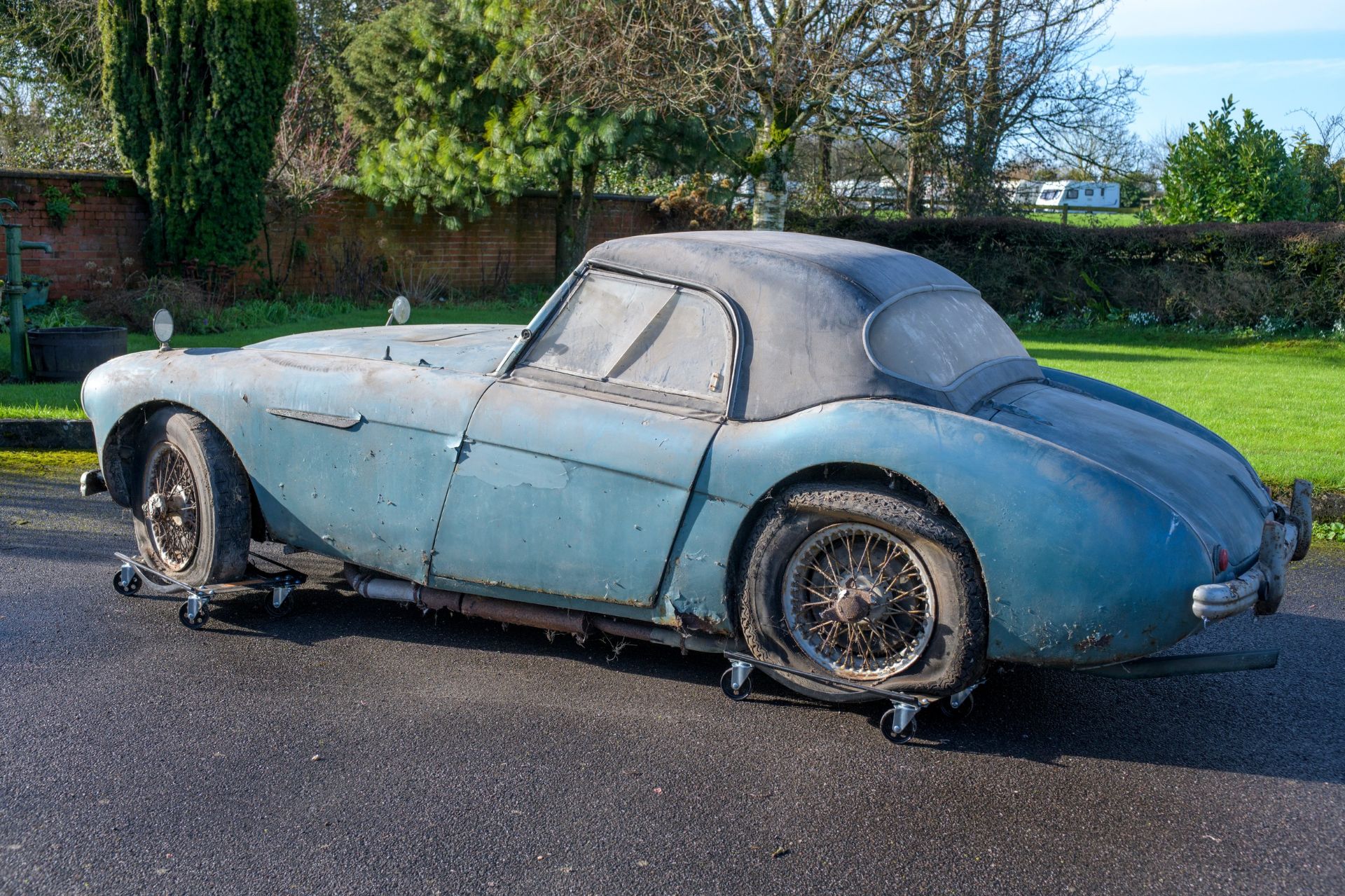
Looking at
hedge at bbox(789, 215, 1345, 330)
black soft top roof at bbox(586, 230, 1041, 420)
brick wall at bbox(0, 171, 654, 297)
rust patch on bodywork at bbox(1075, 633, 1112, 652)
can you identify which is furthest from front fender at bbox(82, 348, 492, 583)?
hedge at bbox(789, 215, 1345, 330)

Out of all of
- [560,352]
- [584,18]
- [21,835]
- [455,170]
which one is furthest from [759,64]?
[21,835]

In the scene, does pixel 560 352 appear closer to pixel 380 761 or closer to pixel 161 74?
pixel 380 761

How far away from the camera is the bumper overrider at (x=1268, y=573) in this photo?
334 cm

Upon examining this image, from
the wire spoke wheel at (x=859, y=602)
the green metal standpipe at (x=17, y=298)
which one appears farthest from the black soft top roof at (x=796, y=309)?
the green metal standpipe at (x=17, y=298)

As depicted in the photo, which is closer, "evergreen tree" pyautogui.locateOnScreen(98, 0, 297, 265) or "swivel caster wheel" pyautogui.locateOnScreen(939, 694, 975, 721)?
"swivel caster wheel" pyautogui.locateOnScreen(939, 694, 975, 721)

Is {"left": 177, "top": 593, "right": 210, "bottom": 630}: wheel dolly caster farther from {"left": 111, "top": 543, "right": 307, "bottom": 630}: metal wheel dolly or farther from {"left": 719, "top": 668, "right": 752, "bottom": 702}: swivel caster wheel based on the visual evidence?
{"left": 719, "top": 668, "right": 752, "bottom": 702}: swivel caster wheel

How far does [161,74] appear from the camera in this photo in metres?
14.2

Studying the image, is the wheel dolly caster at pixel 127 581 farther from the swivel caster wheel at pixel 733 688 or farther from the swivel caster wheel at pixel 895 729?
the swivel caster wheel at pixel 895 729

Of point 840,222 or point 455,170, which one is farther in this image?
point 840,222

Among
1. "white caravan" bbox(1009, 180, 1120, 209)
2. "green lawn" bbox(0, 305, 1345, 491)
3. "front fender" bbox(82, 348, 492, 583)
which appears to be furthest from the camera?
"white caravan" bbox(1009, 180, 1120, 209)

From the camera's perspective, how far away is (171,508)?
4.91 meters

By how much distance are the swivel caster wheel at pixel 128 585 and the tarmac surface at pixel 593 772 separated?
0.62ft

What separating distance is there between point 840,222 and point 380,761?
17527mm

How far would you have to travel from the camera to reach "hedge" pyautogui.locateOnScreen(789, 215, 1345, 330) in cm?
Answer: 1606
